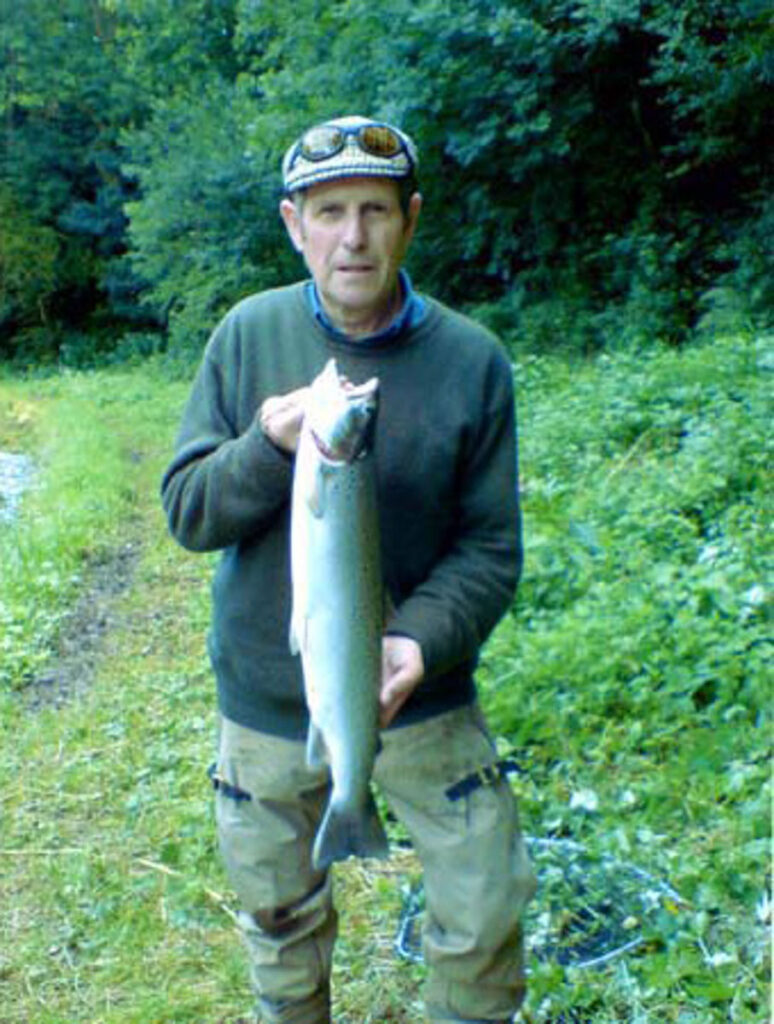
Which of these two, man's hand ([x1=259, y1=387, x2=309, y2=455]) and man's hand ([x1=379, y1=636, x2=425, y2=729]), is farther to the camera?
man's hand ([x1=379, y1=636, x2=425, y2=729])

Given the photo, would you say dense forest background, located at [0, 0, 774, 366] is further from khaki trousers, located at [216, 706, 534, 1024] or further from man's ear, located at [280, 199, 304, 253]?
khaki trousers, located at [216, 706, 534, 1024]

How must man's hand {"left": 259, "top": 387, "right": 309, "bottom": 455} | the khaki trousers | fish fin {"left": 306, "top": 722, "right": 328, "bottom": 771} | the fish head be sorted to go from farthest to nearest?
the khaki trousers, fish fin {"left": 306, "top": 722, "right": 328, "bottom": 771}, man's hand {"left": 259, "top": 387, "right": 309, "bottom": 455}, the fish head

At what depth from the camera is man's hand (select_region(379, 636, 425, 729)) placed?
2.46m

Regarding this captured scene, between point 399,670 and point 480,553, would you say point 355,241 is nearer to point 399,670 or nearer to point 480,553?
point 480,553

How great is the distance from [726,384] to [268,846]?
22.0 feet

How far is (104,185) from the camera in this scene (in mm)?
37250

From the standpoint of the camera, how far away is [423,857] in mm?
2734

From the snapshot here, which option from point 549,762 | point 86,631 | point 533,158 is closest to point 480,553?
point 549,762

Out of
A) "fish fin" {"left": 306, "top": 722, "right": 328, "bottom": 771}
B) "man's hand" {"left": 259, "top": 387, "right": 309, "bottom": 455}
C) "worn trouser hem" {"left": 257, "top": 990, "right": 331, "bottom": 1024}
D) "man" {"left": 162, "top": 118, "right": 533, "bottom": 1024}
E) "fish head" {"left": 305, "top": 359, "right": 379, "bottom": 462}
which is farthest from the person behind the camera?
"worn trouser hem" {"left": 257, "top": 990, "right": 331, "bottom": 1024}

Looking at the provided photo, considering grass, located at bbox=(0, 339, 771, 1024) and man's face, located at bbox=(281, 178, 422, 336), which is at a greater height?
man's face, located at bbox=(281, 178, 422, 336)

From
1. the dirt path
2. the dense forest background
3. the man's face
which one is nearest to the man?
the man's face

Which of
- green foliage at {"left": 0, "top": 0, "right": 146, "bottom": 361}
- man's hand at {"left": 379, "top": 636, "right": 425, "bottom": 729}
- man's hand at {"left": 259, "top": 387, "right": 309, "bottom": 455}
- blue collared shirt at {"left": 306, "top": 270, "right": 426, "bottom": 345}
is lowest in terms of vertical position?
green foliage at {"left": 0, "top": 0, "right": 146, "bottom": 361}

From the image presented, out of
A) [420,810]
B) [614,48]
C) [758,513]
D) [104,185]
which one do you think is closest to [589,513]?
[758,513]

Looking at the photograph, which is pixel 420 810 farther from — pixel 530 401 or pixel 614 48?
pixel 614 48
